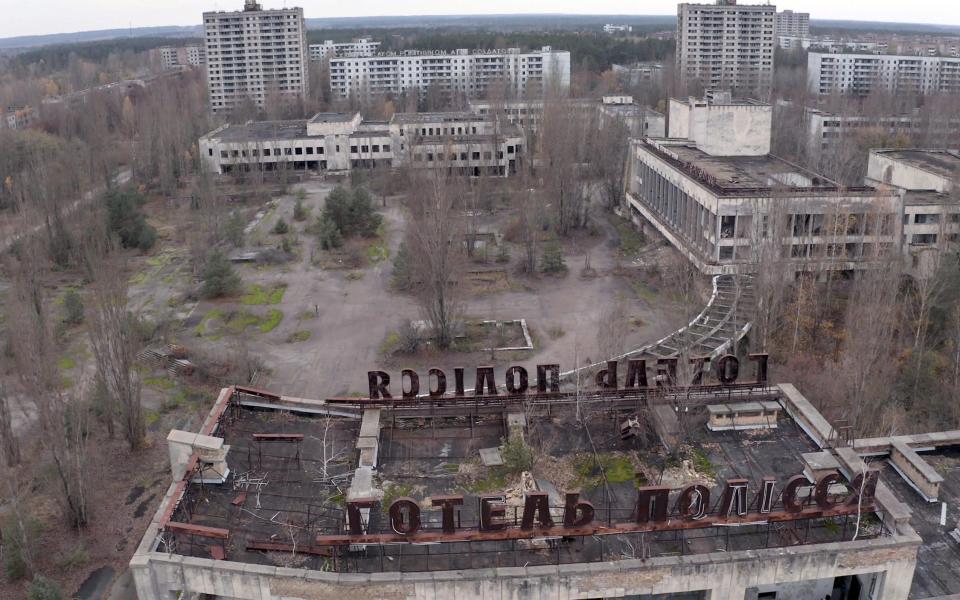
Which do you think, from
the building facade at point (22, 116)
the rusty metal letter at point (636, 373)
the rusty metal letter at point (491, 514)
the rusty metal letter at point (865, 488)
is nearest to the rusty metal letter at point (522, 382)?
the rusty metal letter at point (636, 373)

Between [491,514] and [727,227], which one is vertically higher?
[727,227]

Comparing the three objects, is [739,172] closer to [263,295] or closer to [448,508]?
[263,295]

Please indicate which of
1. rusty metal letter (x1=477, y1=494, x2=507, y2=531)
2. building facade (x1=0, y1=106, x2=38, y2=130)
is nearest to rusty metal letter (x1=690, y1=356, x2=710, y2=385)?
rusty metal letter (x1=477, y1=494, x2=507, y2=531)

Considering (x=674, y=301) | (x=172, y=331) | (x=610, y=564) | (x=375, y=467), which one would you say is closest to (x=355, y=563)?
(x=375, y=467)

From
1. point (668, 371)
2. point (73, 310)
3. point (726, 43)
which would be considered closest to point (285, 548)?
point (668, 371)

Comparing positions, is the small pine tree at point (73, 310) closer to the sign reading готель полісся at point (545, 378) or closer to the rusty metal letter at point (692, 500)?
the sign reading готель полісся at point (545, 378)

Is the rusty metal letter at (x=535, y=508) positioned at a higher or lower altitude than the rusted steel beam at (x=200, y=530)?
higher
